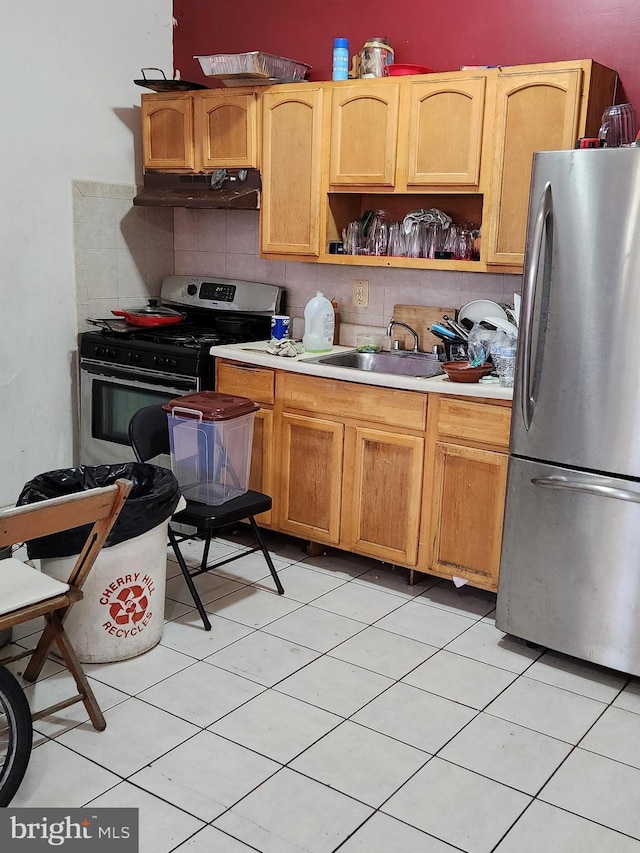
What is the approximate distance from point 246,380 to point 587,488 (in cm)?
168

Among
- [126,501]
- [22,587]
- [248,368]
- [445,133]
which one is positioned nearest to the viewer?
[22,587]

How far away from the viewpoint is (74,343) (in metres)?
4.40

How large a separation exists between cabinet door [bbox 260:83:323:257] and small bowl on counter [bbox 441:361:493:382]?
94 centimetres

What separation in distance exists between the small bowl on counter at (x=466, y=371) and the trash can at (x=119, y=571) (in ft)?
3.80

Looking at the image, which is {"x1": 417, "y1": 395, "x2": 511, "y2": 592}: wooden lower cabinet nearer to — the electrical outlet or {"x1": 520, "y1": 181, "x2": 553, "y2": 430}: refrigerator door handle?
{"x1": 520, "y1": 181, "x2": 553, "y2": 430}: refrigerator door handle

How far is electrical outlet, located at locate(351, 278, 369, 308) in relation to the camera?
410cm

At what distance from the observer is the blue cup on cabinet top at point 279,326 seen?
13.7 ft

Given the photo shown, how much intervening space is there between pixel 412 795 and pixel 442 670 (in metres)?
0.70

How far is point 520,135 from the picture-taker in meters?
3.21

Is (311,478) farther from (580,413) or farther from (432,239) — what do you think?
(580,413)

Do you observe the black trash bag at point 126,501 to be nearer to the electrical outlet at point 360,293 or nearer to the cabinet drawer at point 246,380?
the cabinet drawer at point 246,380

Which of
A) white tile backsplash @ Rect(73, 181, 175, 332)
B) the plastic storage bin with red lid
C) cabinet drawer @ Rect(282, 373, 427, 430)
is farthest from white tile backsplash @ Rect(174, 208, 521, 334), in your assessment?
the plastic storage bin with red lid

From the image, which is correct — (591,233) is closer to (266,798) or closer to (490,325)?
(490,325)

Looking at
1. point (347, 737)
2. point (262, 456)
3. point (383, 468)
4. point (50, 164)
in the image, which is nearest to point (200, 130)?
point (50, 164)
